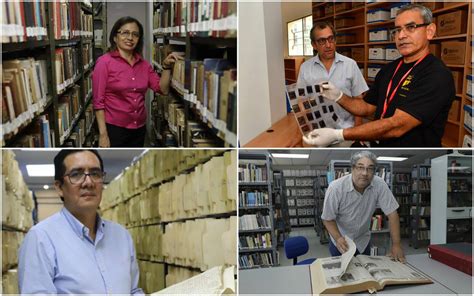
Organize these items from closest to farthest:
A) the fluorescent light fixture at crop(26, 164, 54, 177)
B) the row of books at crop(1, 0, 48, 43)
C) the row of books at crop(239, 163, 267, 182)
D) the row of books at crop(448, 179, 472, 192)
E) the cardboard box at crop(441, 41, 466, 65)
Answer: the row of books at crop(1, 0, 48, 43)
the cardboard box at crop(441, 41, 466, 65)
the fluorescent light fixture at crop(26, 164, 54, 177)
the row of books at crop(239, 163, 267, 182)
the row of books at crop(448, 179, 472, 192)

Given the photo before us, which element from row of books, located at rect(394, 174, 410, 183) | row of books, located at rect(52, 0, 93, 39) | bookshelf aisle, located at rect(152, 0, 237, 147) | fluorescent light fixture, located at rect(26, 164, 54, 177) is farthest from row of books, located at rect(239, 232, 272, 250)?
row of books, located at rect(52, 0, 93, 39)

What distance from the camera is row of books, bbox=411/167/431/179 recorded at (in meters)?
2.45

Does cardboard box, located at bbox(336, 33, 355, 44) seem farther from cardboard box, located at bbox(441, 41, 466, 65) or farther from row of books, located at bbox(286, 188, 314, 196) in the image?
row of books, located at bbox(286, 188, 314, 196)

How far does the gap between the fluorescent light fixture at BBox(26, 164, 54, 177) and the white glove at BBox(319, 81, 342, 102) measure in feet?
4.27

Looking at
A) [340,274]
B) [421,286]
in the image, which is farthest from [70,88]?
[421,286]

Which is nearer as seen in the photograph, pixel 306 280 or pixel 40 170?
pixel 40 170

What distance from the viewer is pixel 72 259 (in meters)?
2.28

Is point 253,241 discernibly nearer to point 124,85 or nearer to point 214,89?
point 214,89

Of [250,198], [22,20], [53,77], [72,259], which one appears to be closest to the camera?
[22,20]

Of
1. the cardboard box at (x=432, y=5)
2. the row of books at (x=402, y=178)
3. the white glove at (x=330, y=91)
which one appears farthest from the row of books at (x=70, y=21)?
the row of books at (x=402, y=178)

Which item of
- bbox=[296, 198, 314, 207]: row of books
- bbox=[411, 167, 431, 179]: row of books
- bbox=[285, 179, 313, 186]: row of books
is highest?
bbox=[411, 167, 431, 179]: row of books

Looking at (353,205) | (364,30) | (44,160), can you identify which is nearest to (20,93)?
(44,160)

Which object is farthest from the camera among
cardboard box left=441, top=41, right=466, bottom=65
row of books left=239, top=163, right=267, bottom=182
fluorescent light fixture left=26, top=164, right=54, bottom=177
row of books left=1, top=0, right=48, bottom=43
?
row of books left=239, top=163, right=267, bottom=182

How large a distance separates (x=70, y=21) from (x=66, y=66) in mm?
210
